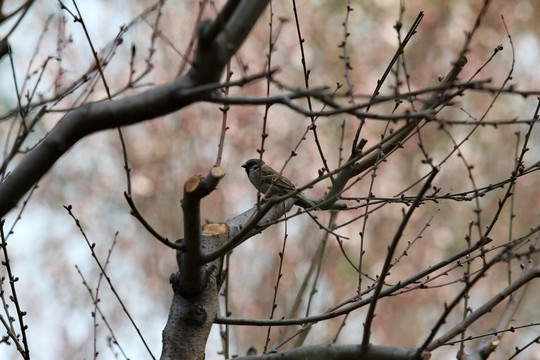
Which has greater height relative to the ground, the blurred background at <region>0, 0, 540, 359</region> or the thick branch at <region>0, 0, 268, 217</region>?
the blurred background at <region>0, 0, 540, 359</region>

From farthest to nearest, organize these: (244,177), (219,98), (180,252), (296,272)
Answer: (244,177) → (296,272) → (180,252) → (219,98)

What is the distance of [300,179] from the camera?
11.3 meters

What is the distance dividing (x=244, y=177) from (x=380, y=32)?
14.1ft

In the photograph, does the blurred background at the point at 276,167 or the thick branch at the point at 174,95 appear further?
the blurred background at the point at 276,167

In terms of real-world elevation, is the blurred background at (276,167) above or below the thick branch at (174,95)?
above

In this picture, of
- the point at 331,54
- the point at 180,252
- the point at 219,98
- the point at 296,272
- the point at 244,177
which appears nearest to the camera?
the point at 219,98

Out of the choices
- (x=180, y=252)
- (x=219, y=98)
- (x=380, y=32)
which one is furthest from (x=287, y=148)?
(x=219, y=98)

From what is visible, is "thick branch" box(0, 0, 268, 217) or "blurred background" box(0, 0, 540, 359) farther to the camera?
"blurred background" box(0, 0, 540, 359)

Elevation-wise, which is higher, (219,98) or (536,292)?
(536,292)

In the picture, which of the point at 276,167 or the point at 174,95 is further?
the point at 276,167

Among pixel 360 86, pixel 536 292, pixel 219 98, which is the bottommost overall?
pixel 219 98

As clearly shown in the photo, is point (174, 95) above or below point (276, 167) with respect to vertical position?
below

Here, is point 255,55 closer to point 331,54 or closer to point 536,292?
point 331,54

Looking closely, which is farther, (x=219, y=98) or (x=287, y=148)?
(x=287, y=148)
